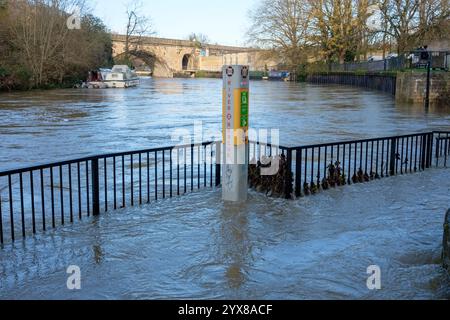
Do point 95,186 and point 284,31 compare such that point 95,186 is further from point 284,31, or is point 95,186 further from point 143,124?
point 284,31

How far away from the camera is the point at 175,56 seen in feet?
393

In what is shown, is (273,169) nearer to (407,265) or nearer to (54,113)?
(407,265)

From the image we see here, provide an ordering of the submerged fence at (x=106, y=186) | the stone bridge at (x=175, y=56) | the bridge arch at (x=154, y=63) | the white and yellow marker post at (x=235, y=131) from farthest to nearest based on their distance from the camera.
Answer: the bridge arch at (x=154, y=63) → the stone bridge at (x=175, y=56) → the white and yellow marker post at (x=235, y=131) → the submerged fence at (x=106, y=186)

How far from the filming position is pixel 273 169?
382 inches

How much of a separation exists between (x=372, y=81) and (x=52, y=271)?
48.8 m

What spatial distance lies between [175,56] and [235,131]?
113854 millimetres

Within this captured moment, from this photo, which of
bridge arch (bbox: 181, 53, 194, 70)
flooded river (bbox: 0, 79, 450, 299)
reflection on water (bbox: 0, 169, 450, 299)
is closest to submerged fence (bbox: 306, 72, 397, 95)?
flooded river (bbox: 0, 79, 450, 299)

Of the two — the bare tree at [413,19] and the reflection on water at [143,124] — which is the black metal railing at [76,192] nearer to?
the reflection on water at [143,124]

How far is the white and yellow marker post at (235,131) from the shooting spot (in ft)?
28.3

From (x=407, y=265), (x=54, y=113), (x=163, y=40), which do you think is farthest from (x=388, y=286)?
(x=163, y=40)

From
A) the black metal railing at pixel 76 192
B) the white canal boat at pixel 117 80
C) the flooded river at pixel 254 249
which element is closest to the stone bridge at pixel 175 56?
the white canal boat at pixel 117 80

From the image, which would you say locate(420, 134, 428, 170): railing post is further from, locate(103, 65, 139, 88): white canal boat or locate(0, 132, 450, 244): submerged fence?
locate(103, 65, 139, 88): white canal boat

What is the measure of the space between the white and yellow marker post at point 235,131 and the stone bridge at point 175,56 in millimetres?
90149

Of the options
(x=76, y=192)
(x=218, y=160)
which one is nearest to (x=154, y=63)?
(x=76, y=192)
